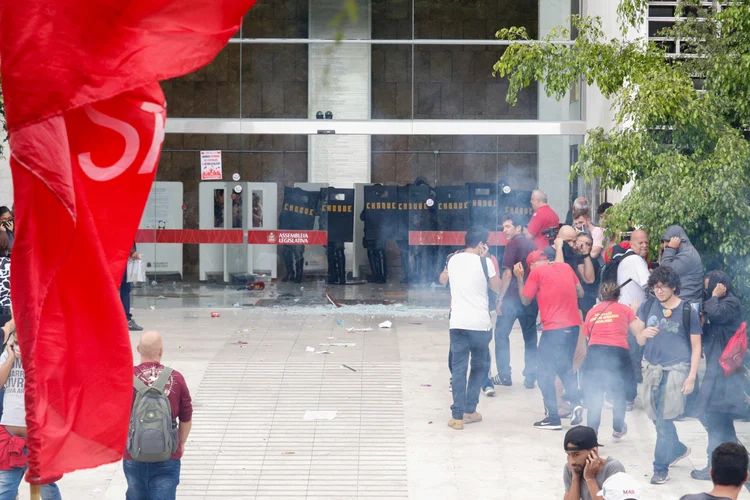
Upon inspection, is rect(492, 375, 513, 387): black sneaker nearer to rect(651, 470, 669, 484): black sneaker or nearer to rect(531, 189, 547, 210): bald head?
rect(531, 189, 547, 210): bald head

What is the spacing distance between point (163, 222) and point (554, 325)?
9975mm

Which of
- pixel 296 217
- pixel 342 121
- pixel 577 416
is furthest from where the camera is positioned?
pixel 296 217

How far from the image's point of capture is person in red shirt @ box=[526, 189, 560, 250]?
11141 millimetres

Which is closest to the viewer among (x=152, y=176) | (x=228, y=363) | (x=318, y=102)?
(x=152, y=176)

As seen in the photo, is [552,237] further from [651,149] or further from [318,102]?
[318,102]

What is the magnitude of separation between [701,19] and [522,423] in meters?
4.54

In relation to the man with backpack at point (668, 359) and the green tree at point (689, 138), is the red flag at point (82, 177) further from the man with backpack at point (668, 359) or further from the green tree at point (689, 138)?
the green tree at point (689, 138)

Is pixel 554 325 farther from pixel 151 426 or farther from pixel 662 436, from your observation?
pixel 151 426

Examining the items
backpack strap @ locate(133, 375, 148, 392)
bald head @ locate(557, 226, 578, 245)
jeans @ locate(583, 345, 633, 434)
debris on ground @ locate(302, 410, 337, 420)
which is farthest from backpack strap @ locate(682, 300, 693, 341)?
backpack strap @ locate(133, 375, 148, 392)

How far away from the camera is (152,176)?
3123 mm

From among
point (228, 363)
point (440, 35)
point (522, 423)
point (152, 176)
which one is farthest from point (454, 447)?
point (440, 35)

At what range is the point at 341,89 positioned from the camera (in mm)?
19641

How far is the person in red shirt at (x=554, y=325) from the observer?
8.86 meters

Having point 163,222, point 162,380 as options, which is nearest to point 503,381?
point 162,380
